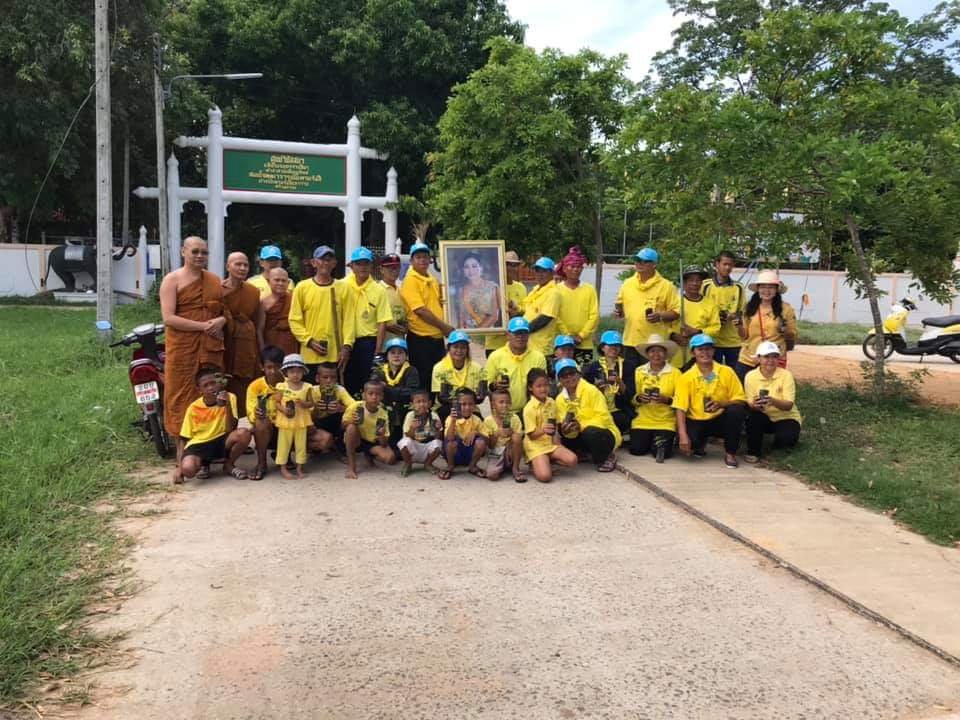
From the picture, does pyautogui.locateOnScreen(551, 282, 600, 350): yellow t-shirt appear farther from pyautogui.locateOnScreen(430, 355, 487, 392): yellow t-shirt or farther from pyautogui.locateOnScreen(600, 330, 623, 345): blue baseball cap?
pyautogui.locateOnScreen(430, 355, 487, 392): yellow t-shirt

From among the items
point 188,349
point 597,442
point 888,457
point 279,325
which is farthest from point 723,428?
point 188,349

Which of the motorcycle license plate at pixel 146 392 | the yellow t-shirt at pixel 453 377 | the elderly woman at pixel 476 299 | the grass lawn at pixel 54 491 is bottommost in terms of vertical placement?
the grass lawn at pixel 54 491

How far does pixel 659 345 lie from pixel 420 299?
2034 millimetres

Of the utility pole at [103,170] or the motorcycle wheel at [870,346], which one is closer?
the utility pole at [103,170]

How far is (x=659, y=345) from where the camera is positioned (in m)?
6.46

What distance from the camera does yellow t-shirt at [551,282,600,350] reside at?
22.7ft

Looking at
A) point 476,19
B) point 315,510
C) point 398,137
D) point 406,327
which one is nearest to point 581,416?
point 406,327

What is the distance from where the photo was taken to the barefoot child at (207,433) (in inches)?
222

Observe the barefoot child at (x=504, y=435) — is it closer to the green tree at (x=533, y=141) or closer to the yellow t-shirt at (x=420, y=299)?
the yellow t-shirt at (x=420, y=299)

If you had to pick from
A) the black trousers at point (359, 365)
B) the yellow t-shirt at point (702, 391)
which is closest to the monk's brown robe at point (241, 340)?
the black trousers at point (359, 365)

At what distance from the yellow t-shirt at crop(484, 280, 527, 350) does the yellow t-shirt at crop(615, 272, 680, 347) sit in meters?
1.13

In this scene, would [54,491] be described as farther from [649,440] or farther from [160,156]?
[160,156]

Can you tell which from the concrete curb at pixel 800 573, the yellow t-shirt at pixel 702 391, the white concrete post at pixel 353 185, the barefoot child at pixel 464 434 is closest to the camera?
the concrete curb at pixel 800 573

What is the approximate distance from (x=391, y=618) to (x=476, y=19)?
825 inches
